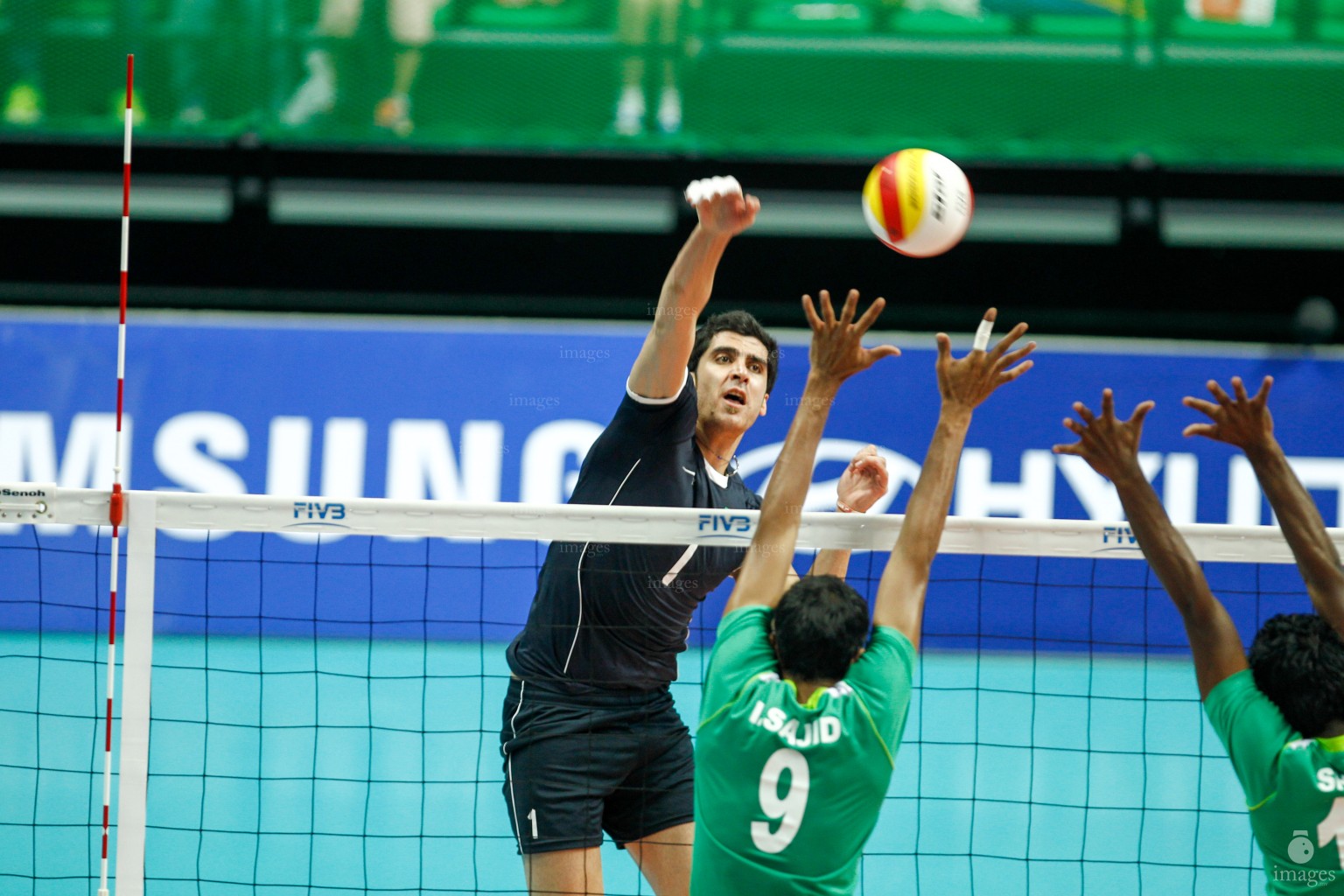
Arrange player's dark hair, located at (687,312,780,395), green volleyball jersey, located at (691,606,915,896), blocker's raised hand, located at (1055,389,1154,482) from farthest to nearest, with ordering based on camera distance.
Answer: player's dark hair, located at (687,312,780,395) → blocker's raised hand, located at (1055,389,1154,482) → green volleyball jersey, located at (691,606,915,896)

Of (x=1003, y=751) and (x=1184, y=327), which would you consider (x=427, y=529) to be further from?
(x=1184, y=327)

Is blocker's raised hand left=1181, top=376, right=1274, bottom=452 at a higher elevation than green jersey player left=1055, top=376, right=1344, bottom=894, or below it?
higher

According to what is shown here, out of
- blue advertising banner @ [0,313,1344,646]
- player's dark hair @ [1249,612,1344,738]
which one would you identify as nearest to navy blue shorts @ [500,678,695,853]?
player's dark hair @ [1249,612,1344,738]

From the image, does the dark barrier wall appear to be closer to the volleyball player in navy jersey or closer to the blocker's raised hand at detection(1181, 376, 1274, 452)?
the volleyball player in navy jersey

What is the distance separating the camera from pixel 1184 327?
11.6 metres

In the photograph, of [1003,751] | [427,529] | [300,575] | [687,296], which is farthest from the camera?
[300,575]

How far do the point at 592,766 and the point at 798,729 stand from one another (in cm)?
135

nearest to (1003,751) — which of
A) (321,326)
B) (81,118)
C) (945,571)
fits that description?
(945,571)

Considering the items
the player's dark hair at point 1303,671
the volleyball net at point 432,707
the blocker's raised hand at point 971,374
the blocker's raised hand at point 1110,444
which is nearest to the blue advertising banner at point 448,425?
the volleyball net at point 432,707

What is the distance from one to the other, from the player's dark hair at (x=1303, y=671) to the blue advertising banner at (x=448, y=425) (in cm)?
590

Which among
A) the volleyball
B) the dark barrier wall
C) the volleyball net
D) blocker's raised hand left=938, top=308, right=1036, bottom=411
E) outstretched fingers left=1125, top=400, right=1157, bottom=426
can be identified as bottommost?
the volleyball net

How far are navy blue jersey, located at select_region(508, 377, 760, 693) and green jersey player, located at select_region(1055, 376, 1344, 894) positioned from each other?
4.26 ft

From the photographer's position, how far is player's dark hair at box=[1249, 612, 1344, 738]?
3209mm

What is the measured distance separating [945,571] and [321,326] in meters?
4.66
